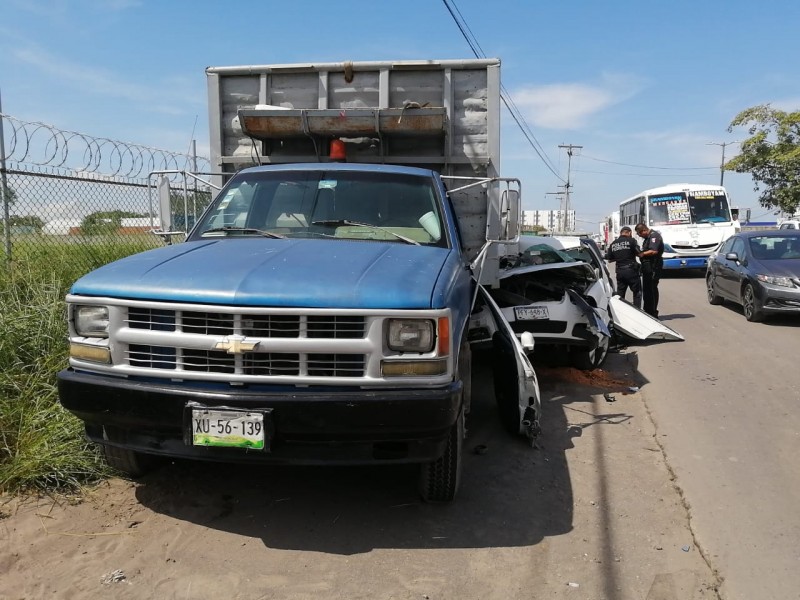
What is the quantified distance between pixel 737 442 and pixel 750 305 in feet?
21.6

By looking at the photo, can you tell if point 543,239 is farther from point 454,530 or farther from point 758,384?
point 454,530

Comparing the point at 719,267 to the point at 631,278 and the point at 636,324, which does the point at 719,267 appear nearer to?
the point at 631,278

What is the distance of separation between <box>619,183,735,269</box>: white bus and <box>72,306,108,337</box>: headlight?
18337 millimetres

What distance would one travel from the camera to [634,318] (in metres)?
8.77

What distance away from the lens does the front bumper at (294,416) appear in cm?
312

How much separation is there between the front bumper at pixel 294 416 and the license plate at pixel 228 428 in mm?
44

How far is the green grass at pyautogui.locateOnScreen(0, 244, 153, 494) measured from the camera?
3967 mm

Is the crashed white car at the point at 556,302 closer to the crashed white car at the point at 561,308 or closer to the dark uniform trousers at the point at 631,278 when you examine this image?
the crashed white car at the point at 561,308

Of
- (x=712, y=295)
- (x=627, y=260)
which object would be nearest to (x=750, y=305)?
(x=627, y=260)

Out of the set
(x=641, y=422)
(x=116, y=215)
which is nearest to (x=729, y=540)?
(x=641, y=422)

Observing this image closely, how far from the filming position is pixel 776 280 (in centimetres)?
1025

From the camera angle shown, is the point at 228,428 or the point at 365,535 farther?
the point at 365,535

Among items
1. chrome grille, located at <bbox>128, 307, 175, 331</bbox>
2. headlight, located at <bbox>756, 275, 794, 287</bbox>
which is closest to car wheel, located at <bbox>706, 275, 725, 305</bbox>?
headlight, located at <bbox>756, 275, 794, 287</bbox>

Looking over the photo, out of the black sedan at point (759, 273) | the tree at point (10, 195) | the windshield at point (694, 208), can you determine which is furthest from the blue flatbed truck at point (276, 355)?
the windshield at point (694, 208)
